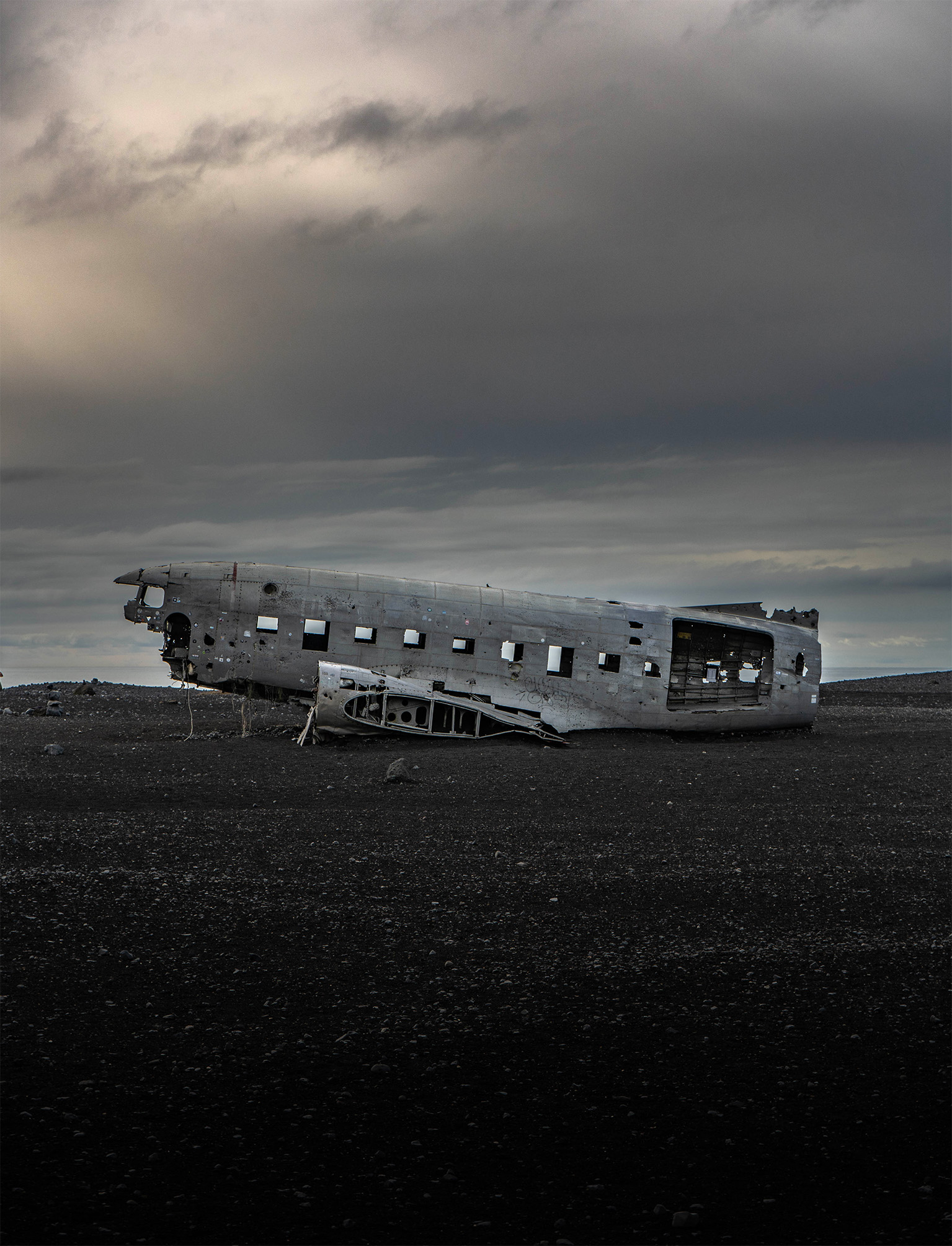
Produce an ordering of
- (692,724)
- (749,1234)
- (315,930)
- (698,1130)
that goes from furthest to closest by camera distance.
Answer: (692,724)
(315,930)
(698,1130)
(749,1234)

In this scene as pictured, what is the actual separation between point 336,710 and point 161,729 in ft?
22.4

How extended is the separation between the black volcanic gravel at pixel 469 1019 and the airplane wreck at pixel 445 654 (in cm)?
767

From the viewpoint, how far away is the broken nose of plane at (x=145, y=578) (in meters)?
27.6

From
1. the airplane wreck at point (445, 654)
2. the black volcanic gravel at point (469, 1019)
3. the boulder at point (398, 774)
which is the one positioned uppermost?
Result: the airplane wreck at point (445, 654)

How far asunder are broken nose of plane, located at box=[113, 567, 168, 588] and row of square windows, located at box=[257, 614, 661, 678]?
9.79 ft

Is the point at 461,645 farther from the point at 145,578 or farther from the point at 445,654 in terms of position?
the point at 145,578

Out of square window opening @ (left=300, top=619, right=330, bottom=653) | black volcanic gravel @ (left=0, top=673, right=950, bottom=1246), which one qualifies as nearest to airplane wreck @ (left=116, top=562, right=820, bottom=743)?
square window opening @ (left=300, top=619, right=330, bottom=653)

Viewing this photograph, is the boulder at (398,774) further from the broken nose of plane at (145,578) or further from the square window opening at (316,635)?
the broken nose of plane at (145,578)

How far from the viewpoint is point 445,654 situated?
2872 centimetres

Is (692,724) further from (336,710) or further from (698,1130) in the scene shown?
(698,1130)

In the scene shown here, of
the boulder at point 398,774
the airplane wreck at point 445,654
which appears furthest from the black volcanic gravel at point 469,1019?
the airplane wreck at point 445,654

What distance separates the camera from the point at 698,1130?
6801 mm

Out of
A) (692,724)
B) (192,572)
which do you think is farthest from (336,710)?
(692,724)

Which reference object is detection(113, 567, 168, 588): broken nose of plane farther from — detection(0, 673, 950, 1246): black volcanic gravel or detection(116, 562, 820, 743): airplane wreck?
detection(0, 673, 950, 1246): black volcanic gravel
